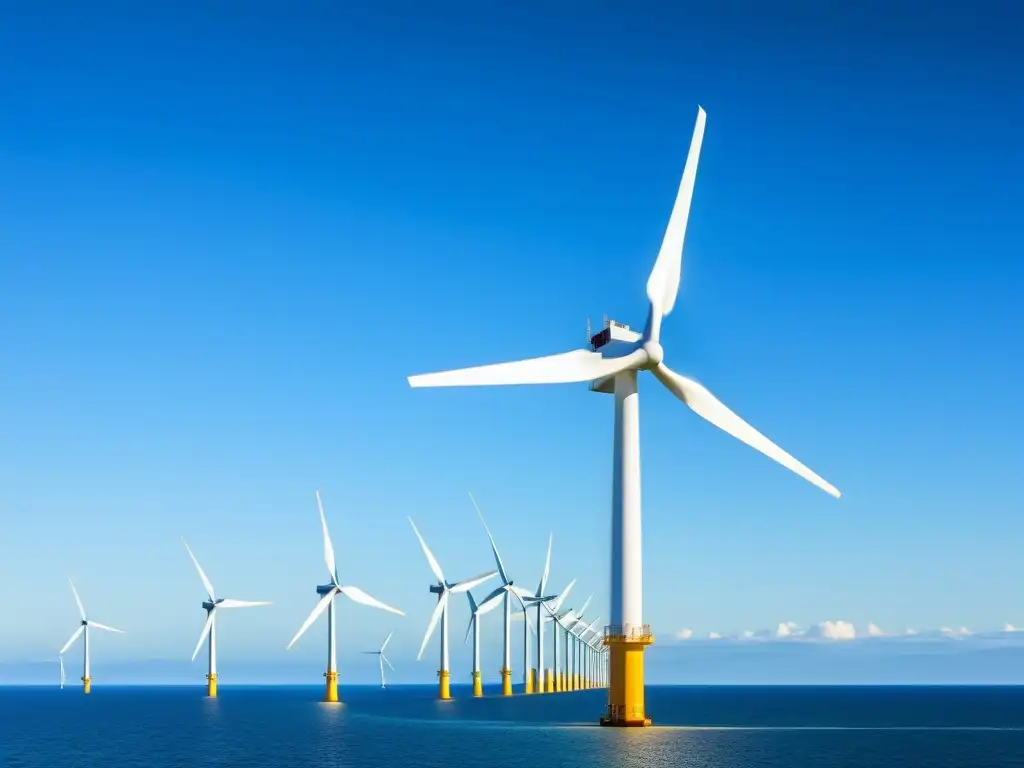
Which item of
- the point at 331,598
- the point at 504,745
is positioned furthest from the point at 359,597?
the point at 504,745

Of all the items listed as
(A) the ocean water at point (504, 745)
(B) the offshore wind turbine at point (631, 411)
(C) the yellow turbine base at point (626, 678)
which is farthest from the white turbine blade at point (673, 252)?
(A) the ocean water at point (504, 745)

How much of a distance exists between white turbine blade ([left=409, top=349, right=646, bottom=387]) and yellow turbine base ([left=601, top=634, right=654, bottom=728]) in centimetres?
2268

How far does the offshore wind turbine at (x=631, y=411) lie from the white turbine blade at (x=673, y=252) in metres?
0.09

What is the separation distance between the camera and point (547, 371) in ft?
322

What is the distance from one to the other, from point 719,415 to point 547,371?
16.2m

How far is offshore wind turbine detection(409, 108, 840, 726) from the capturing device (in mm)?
95750

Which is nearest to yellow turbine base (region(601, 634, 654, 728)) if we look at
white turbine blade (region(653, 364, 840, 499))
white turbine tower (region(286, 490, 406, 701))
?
white turbine blade (region(653, 364, 840, 499))

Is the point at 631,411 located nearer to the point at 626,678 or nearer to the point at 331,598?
the point at 626,678

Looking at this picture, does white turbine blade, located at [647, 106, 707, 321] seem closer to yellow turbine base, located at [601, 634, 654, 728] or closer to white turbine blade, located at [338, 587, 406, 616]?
yellow turbine base, located at [601, 634, 654, 728]

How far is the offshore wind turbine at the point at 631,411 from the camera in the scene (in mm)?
95750

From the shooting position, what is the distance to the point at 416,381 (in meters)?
79.4

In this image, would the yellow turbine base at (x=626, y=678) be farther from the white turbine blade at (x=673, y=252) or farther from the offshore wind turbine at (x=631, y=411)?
the white turbine blade at (x=673, y=252)

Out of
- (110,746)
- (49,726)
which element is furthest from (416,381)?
(49,726)

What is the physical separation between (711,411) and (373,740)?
55.6 m
